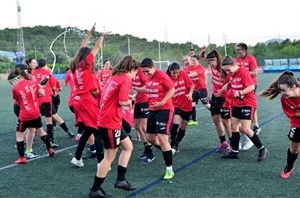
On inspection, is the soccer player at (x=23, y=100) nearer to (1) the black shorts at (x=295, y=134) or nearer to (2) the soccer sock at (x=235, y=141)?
(2) the soccer sock at (x=235, y=141)

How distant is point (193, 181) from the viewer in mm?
6508

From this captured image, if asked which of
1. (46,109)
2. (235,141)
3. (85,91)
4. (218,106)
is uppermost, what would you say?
(85,91)

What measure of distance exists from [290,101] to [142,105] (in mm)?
3533

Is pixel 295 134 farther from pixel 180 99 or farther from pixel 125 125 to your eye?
pixel 125 125

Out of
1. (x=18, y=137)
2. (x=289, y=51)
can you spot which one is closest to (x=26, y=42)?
(x=289, y=51)

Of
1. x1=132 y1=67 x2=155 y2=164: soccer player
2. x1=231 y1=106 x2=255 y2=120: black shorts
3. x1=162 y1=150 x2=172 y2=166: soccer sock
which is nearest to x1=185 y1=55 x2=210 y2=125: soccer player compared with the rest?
x1=132 y1=67 x2=155 y2=164: soccer player

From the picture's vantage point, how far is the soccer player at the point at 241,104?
25.2 feet

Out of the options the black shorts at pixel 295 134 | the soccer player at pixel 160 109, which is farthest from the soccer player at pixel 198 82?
the black shorts at pixel 295 134

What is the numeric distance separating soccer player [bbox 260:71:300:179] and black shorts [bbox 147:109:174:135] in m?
1.56

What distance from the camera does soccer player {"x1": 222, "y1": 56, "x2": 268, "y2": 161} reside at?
768 cm

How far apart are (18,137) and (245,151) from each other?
4401 mm

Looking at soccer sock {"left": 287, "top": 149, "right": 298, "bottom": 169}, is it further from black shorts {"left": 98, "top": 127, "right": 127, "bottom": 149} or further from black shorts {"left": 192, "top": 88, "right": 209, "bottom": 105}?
black shorts {"left": 192, "top": 88, "right": 209, "bottom": 105}

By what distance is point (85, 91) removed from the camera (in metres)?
7.58

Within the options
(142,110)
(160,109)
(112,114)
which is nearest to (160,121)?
(160,109)
